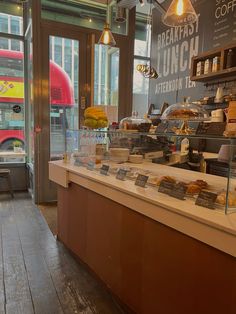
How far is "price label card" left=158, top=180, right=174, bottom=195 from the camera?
1521 millimetres

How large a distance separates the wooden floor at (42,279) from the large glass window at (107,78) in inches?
101

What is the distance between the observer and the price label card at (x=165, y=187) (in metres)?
1.52

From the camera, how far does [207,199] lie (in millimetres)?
1309

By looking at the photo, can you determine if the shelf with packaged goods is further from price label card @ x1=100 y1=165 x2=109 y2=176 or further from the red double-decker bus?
price label card @ x1=100 y1=165 x2=109 y2=176

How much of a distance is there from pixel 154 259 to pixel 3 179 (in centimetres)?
413

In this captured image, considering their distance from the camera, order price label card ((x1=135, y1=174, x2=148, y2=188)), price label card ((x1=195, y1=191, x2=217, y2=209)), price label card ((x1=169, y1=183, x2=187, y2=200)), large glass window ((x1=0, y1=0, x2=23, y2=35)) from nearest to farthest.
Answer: price label card ((x1=195, y1=191, x2=217, y2=209)), price label card ((x1=169, y1=183, x2=187, y2=200)), price label card ((x1=135, y1=174, x2=148, y2=188)), large glass window ((x1=0, y1=0, x2=23, y2=35))

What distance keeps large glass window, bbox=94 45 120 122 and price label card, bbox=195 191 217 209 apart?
360cm

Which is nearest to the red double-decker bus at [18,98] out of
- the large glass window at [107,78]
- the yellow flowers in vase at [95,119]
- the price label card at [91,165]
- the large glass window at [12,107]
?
the large glass window at [12,107]

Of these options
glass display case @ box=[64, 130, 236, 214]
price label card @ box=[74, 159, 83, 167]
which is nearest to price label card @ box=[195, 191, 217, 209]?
glass display case @ box=[64, 130, 236, 214]

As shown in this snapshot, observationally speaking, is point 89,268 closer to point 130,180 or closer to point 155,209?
point 130,180

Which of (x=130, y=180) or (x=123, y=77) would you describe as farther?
(x=123, y=77)

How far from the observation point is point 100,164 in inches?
92.6

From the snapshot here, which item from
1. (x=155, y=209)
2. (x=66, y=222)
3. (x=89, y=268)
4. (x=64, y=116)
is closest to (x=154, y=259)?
(x=155, y=209)

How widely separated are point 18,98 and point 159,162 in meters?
3.77
